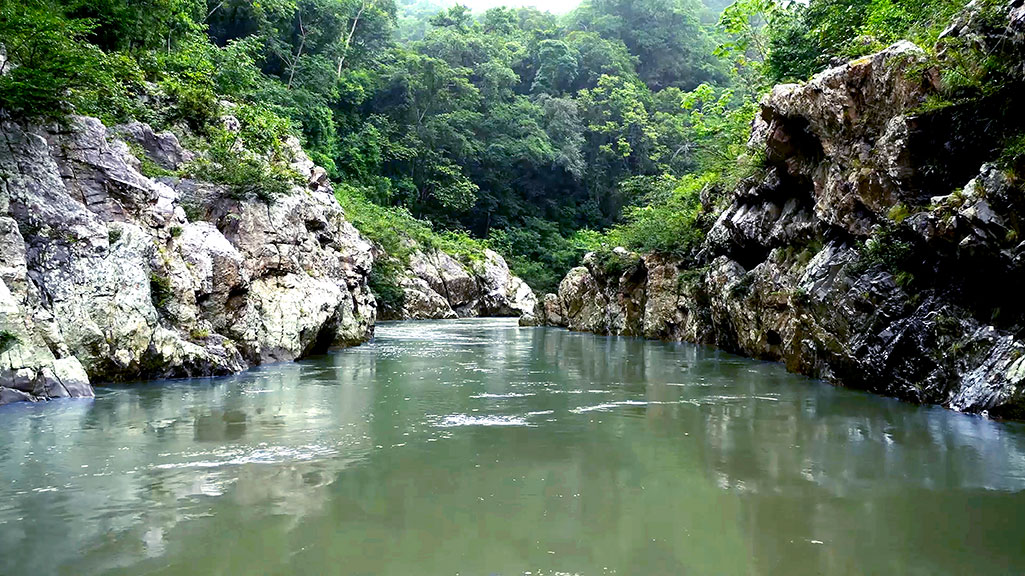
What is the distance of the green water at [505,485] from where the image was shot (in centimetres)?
351

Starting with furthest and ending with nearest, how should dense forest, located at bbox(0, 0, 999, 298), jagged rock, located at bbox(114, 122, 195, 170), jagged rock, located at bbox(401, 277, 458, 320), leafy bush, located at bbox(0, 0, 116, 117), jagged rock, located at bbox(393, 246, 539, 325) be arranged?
jagged rock, located at bbox(393, 246, 539, 325) → jagged rock, located at bbox(401, 277, 458, 320) → jagged rock, located at bbox(114, 122, 195, 170) → dense forest, located at bbox(0, 0, 999, 298) → leafy bush, located at bbox(0, 0, 116, 117)

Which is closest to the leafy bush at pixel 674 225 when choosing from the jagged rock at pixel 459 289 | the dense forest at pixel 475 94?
the dense forest at pixel 475 94

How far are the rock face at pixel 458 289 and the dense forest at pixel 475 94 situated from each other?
1.77 m

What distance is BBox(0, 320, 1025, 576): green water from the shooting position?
3508 millimetres

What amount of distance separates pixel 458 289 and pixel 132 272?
29521 mm

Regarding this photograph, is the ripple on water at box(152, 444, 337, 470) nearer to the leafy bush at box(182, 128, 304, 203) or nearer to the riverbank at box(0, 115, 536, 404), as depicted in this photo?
the riverbank at box(0, 115, 536, 404)

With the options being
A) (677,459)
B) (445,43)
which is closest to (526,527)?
(677,459)

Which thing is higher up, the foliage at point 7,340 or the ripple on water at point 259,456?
the foliage at point 7,340

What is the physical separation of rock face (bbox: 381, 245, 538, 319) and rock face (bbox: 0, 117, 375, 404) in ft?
64.0

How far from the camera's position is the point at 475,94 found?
52188mm

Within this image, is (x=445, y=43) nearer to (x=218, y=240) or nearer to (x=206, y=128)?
(x=206, y=128)

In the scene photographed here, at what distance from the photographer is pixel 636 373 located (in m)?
11.8

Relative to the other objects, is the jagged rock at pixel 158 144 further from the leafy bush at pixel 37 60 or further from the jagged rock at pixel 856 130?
the jagged rock at pixel 856 130

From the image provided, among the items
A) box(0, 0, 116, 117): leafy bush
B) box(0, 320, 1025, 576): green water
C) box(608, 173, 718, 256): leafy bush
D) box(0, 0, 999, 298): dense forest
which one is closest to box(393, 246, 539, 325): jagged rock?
box(0, 0, 999, 298): dense forest
